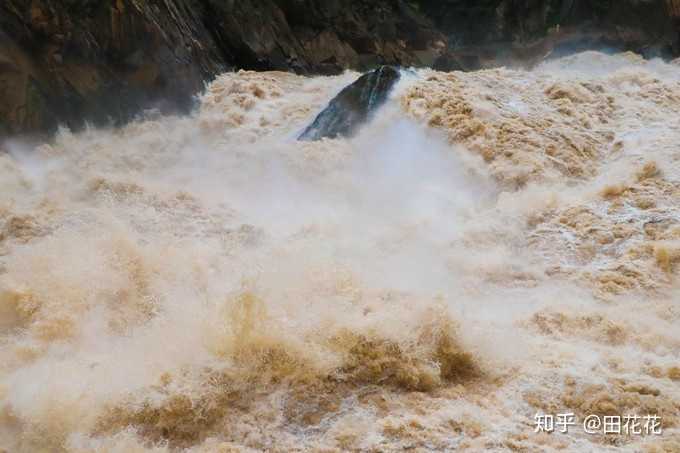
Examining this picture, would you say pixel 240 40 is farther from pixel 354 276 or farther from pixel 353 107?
pixel 354 276

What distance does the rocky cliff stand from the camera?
8.12 m

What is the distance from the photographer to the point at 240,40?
12203 millimetres

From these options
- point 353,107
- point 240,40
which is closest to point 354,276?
point 353,107

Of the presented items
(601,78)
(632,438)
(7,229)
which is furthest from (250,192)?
(601,78)

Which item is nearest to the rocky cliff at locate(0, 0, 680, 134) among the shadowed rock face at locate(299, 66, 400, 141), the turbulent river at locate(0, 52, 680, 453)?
the turbulent river at locate(0, 52, 680, 453)

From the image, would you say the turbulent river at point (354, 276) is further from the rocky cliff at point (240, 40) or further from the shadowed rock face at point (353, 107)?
the rocky cliff at point (240, 40)

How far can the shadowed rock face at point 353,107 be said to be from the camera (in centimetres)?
827

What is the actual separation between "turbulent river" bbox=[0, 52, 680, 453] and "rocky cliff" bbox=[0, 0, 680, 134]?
2.10ft

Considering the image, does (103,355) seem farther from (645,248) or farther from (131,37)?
(131,37)

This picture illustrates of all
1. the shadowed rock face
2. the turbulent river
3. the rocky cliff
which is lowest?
the turbulent river

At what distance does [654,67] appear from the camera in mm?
14438

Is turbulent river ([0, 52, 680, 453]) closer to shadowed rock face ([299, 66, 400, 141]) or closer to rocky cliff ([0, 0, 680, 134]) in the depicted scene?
shadowed rock face ([299, 66, 400, 141])

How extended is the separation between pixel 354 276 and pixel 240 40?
889 centimetres

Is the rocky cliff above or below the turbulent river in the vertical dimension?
above
